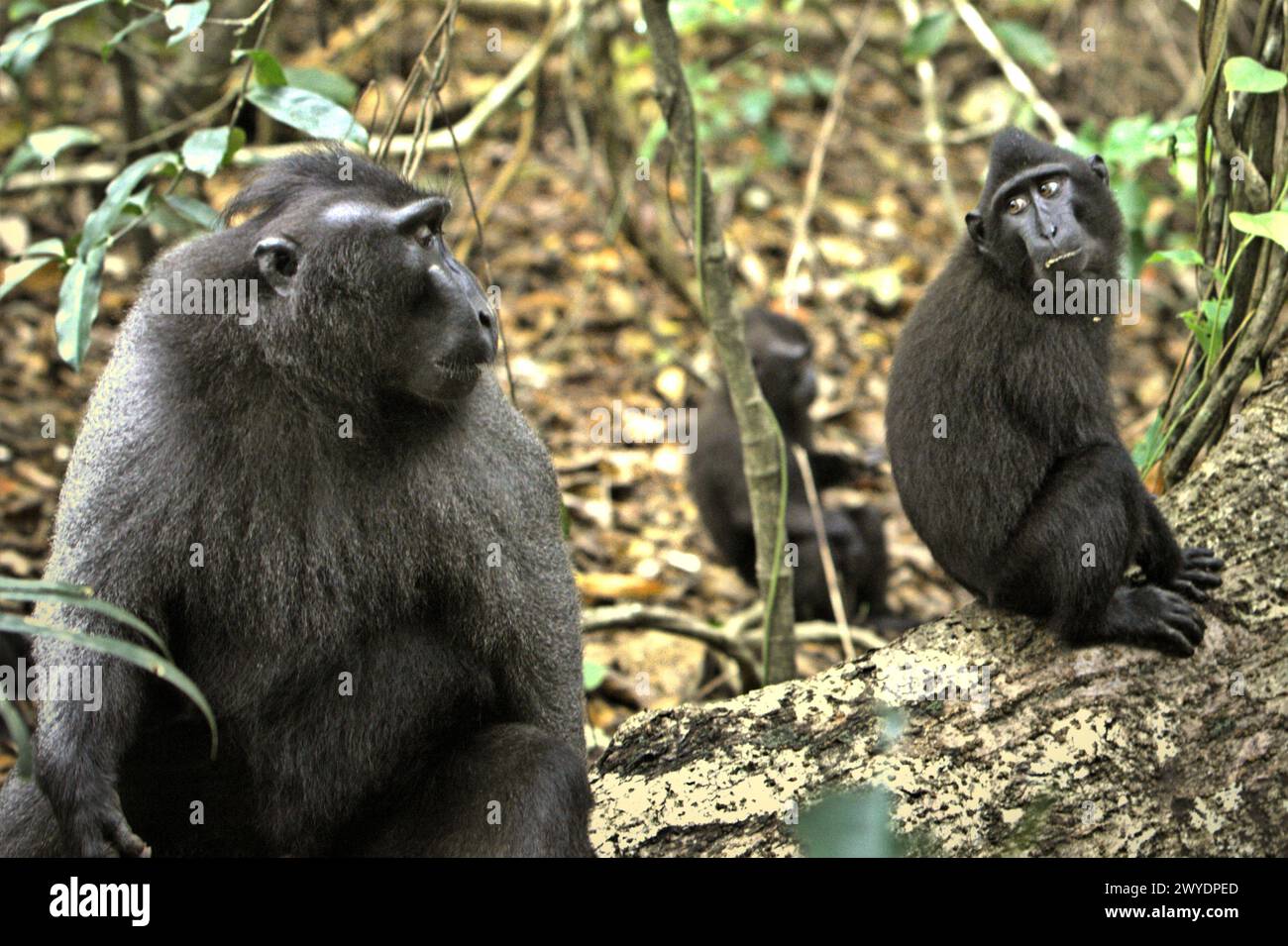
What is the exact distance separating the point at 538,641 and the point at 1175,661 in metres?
1.75

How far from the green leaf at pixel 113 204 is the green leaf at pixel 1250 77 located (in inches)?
134

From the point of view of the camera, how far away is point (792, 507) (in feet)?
26.9

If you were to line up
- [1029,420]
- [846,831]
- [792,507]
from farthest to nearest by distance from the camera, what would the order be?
[792,507]
[1029,420]
[846,831]

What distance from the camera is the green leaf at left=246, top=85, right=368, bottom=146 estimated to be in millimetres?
4499

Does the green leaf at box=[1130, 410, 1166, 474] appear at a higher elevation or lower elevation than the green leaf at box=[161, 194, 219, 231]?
lower

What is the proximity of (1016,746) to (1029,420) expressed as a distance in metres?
1.33

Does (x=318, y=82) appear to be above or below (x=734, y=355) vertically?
above

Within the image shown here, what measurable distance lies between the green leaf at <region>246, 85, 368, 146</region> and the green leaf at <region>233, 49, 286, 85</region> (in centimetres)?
10

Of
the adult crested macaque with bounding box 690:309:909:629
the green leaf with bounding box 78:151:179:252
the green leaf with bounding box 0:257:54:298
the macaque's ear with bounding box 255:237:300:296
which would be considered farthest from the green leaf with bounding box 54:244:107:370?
the adult crested macaque with bounding box 690:309:909:629

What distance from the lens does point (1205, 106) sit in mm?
4531

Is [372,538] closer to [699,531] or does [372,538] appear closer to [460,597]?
[460,597]

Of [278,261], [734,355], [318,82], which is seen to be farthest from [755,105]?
[278,261]

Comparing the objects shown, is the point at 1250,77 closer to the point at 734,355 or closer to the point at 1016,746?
the point at 734,355

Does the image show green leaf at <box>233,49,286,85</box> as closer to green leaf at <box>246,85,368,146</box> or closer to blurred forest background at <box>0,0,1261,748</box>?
green leaf at <box>246,85,368,146</box>
